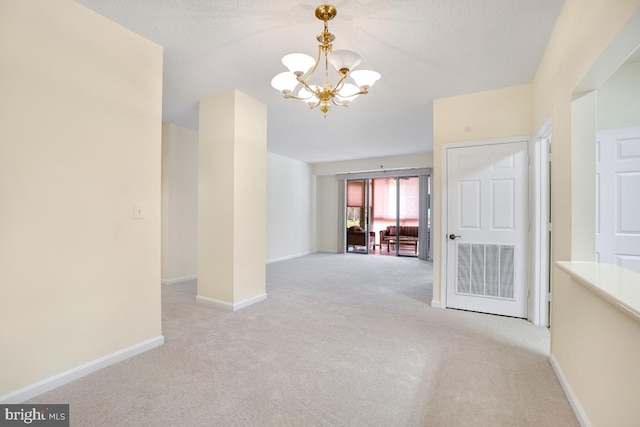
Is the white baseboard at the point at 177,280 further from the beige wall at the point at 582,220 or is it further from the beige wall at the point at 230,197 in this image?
the beige wall at the point at 582,220

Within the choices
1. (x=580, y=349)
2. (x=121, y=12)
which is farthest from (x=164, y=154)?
(x=580, y=349)

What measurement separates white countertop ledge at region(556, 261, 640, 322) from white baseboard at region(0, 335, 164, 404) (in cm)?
299

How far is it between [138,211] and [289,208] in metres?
5.43

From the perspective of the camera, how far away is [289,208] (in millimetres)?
7793

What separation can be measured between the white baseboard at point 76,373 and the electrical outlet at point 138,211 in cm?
104

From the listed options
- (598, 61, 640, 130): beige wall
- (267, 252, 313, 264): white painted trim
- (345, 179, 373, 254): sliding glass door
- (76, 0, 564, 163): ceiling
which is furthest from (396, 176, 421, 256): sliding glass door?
(598, 61, 640, 130): beige wall

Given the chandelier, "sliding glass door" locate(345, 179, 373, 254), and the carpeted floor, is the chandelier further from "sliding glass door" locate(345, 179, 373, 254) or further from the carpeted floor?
"sliding glass door" locate(345, 179, 373, 254)

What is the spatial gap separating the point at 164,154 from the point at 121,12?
2915mm

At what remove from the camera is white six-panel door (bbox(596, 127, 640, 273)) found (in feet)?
8.29

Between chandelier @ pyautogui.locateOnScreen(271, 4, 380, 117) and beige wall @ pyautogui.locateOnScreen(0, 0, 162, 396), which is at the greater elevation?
chandelier @ pyautogui.locateOnScreen(271, 4, 380, 117)

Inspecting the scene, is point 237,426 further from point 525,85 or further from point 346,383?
point 525,85

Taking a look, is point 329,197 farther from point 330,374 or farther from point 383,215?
point 330,374

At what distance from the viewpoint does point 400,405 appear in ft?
5.83

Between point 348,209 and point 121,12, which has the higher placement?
point 121,12
